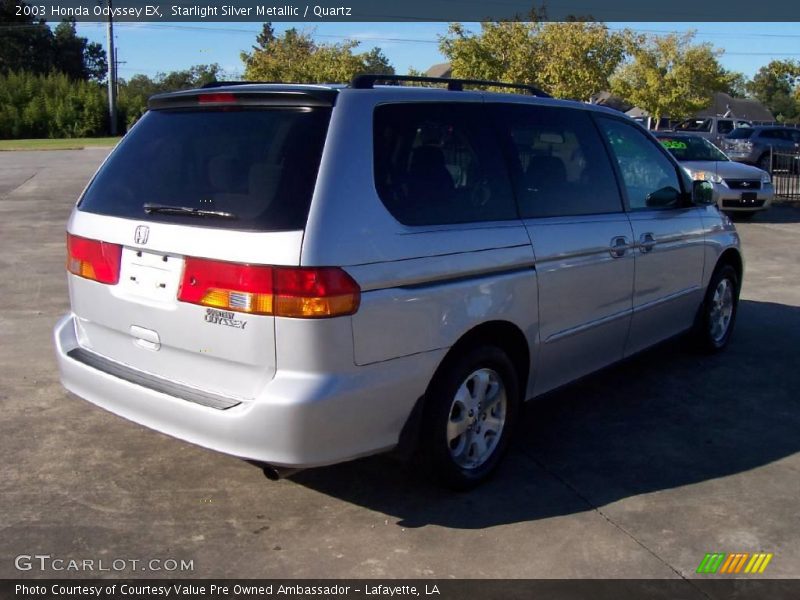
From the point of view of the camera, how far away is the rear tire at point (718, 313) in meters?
6.17

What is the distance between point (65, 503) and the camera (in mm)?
3842

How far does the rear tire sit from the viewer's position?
6172mm

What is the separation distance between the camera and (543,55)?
87.6 feet

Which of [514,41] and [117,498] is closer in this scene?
[117,498]

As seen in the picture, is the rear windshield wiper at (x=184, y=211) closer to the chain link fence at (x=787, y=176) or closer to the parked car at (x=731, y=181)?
the parked car at (x=731, y=181)

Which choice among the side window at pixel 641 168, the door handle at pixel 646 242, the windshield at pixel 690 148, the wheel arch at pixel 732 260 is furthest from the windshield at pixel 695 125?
the door handle at pixel 646 242

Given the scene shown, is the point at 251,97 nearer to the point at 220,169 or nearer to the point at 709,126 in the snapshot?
the point at 220,169

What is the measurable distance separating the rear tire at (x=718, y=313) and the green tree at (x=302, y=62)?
2952 cm

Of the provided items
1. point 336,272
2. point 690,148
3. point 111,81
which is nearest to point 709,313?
point 336,272

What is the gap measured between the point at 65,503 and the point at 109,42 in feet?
160

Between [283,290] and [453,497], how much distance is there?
1.47m
